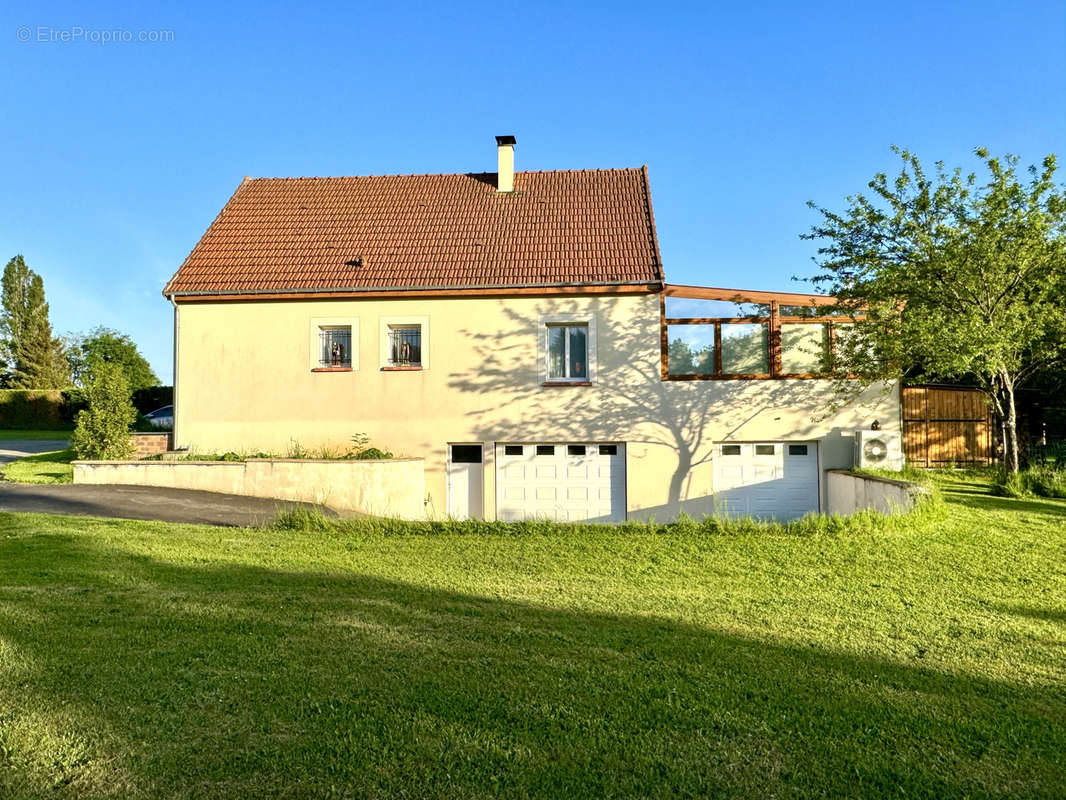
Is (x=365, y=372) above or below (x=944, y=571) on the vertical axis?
above

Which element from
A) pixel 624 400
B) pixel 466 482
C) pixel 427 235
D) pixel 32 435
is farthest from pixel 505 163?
pixel 32 435

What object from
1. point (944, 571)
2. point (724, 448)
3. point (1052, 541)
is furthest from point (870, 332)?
point (944, 571)

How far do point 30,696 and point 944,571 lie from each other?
8.01 metres

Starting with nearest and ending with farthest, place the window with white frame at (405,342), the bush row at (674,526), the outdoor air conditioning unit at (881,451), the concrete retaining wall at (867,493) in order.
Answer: the bush row at (674,526) → the concrete retaining wall at (867,493) → the outdoor air conditioning unit at (881,451) → the window with white frame at (405,342)

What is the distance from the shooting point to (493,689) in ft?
13.1

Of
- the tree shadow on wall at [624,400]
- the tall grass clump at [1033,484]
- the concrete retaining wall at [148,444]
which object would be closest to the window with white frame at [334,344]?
the tree shadow on wall at [624,400]

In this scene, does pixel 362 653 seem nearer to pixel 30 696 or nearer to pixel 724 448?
pixel 30 696

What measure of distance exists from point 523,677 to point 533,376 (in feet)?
37.7

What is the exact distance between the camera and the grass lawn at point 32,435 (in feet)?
104

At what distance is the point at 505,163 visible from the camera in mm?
18469

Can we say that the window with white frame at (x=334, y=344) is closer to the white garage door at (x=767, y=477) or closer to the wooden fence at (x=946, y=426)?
the white garage door at (x=767, y=477)

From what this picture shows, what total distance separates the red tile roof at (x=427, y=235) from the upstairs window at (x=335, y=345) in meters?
0.98

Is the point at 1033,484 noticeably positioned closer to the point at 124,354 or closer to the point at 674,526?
the point at 674,526

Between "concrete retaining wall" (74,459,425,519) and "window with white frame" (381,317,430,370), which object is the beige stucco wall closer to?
"window with white frame" (381,317,430,370)
